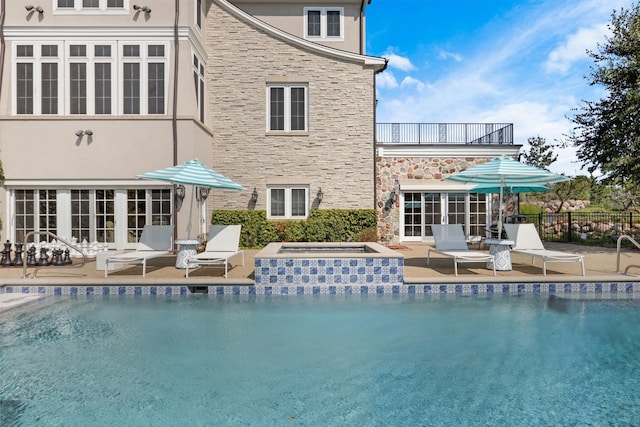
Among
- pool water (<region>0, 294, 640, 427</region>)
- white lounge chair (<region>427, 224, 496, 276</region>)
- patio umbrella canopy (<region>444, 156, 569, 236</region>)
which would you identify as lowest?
pool water (<region>0, 294, 640, 427</region>)

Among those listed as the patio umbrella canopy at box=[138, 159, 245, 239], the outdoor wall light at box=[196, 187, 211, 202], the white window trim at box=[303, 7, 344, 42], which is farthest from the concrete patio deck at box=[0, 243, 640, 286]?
the white window trim at box=[303, 7, 344, 42]

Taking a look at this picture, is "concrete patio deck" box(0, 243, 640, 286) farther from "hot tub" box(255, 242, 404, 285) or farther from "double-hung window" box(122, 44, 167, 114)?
"double-hung window" box(122, 44, 167, 114)

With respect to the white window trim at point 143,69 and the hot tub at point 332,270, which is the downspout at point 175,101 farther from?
the hot tub at point 332,270

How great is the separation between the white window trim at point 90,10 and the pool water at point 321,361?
32.9 feet

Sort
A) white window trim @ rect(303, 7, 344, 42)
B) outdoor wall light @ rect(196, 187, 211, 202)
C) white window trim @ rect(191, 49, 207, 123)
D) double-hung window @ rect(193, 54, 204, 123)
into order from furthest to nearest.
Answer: white window trim @ rect(303, 7, 344, 42), outdoor wall light @ rect(196, 187, 211, 202), double-hung window @ rect(193, 54, 204, 123), white window trim @ rect(191, 49, 207, 123)

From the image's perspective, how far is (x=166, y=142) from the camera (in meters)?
13.0

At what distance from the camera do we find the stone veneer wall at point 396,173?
17.1 meters

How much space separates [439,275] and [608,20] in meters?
11.9

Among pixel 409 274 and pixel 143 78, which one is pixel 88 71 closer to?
pixel 143 78

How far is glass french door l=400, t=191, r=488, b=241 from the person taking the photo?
1717 centimetres

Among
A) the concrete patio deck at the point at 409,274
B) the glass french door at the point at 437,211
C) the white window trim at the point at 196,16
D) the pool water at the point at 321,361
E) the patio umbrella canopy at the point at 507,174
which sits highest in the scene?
the white window trim at the point at 196,16

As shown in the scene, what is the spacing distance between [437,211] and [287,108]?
7554 mm

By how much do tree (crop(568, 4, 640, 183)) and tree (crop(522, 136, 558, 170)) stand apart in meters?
20.4

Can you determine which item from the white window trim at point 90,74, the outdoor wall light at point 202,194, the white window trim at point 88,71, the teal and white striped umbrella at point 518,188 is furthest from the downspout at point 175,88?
the teal and white striped umbrella at point 518,188
